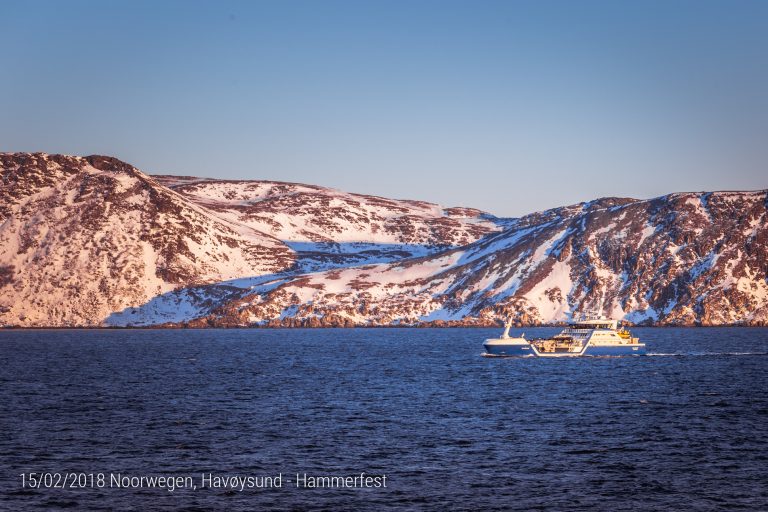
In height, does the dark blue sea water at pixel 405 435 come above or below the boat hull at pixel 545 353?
below

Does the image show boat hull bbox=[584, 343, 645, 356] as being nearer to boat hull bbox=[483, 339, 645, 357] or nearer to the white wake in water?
boat hull bbox=[483, 339, 645, 357]

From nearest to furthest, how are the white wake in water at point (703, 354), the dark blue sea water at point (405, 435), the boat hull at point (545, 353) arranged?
the dark blue sea water at point (405, 435) < the white wake in water at point (703, 354) < the boat hull at point (545, 353)

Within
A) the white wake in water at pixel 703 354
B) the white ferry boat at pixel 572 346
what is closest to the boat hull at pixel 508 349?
the white ferry boat at pixel 572 346

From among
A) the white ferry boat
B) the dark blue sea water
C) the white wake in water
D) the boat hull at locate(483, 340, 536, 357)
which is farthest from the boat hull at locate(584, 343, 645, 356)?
the dark blue sea water

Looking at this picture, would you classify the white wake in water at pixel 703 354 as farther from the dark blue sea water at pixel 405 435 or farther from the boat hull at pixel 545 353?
the dark blue sea water at pixel 405 435

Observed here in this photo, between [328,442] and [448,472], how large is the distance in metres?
13.8

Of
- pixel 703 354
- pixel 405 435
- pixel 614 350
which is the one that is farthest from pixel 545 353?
pixel 405 435

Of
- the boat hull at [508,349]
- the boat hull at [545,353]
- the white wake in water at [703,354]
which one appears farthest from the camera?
the boat hull at [545,353]

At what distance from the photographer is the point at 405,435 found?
71312 mm

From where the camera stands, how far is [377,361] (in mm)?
157000

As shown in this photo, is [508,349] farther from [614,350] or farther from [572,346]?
[614,350]

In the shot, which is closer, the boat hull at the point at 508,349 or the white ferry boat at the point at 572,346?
the boat hull at the point at 508,349

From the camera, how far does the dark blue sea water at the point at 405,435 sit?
5059 centimetres

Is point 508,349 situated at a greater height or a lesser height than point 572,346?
lesser
